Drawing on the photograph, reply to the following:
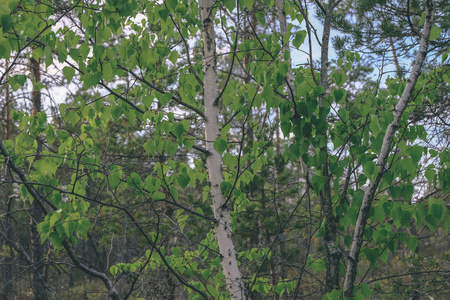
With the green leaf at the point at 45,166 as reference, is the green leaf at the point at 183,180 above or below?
below

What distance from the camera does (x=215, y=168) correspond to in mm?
2967

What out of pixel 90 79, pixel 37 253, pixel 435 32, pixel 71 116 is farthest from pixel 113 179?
pixel 37 253

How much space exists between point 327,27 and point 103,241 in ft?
26.4

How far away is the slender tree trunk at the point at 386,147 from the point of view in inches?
88.3

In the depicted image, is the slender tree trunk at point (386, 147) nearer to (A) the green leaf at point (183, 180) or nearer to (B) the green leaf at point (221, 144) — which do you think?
(B) the green leaf at point (221, 144)

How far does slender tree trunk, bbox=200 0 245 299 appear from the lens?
283 centimetres

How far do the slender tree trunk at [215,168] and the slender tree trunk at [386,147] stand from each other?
0.84 metres

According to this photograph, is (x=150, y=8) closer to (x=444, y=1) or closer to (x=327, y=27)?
(x=327, y=27)

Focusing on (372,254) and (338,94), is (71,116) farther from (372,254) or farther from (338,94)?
(372,254)

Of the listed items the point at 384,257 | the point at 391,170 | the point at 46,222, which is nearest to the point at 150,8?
the point at 46,222

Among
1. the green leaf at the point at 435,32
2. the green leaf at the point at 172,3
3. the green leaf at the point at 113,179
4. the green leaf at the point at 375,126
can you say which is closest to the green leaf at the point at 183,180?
the green leaf at the point at 113,179

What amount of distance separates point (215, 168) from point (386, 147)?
4.14 ft

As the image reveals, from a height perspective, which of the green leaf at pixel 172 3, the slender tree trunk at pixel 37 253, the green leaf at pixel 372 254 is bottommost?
the green leaf at pixel 372 254

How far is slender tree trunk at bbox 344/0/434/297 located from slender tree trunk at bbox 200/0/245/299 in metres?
0.84
